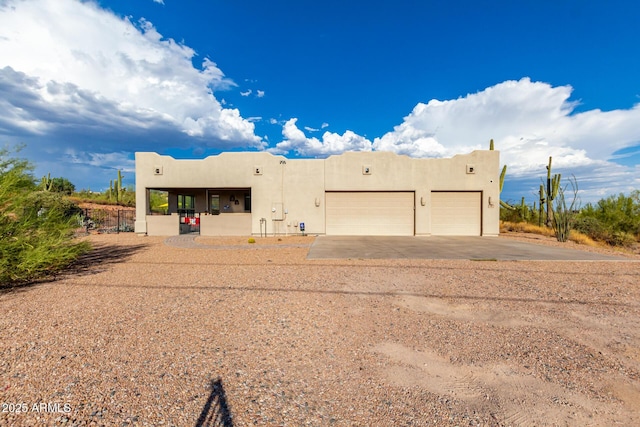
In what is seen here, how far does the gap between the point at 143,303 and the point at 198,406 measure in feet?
11.7

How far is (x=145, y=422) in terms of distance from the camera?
2.51 meters

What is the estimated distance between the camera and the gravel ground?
2688 millimetres

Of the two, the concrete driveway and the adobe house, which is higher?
the adobe house

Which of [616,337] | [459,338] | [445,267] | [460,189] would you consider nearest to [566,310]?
[616,337]

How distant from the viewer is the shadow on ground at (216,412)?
8.25 feet

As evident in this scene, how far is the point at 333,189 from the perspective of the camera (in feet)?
59.3

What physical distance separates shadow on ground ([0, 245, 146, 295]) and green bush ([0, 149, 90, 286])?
0.27 metres

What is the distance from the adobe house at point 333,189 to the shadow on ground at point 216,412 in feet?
49.4


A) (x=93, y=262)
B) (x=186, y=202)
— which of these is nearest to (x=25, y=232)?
(x=93, y=262)

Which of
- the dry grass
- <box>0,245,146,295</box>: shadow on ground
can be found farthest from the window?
the dry grass

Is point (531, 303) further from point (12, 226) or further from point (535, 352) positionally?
point (12, 226)

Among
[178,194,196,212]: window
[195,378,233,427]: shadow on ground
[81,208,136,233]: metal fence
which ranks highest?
[178,194,196,212]: window

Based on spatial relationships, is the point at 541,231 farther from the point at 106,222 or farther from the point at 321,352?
the point at 106,222

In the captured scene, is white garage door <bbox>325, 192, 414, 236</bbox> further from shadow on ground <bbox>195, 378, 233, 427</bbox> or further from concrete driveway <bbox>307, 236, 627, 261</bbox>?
shadow on ground <bbox>195, 378, 233, 427</bbox>
